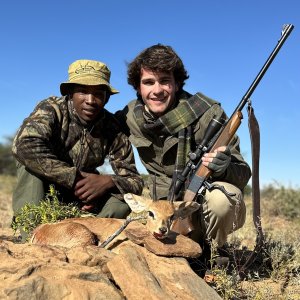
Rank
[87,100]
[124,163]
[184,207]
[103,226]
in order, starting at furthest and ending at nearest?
1. [124,163]
2. [87,100]
3. [103,226]
4. [184,207]

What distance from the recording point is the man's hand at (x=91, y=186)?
226 inches

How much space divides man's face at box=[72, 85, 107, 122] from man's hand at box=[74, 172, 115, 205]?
30.1 inches

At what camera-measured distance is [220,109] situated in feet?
18.6

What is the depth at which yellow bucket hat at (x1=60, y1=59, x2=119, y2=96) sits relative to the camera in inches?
223

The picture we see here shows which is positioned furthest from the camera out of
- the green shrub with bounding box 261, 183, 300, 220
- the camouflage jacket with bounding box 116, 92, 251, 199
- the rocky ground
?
the green shrub with bounding box 261, 183, 300, 220

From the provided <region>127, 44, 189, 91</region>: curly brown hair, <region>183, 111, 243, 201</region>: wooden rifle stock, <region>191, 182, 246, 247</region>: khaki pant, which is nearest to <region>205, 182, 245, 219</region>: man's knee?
<region>191, 182, 246, 247</region>: khaki pant

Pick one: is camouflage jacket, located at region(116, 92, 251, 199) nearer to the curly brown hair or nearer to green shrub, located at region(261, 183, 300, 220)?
the curly brown hair

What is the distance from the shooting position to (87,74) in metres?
5.73

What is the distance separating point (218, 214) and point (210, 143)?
82cm

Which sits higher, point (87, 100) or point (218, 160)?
point (87, 100)

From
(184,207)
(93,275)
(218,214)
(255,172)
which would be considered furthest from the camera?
(255,172)

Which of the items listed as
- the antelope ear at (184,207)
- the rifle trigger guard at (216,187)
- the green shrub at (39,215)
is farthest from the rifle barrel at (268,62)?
the green shrub at (39,215)

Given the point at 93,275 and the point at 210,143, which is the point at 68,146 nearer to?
the point at 210,143

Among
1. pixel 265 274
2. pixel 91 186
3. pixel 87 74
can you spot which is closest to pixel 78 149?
pixel 91 186
